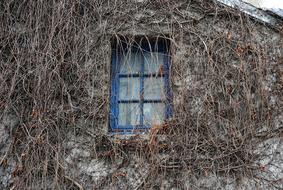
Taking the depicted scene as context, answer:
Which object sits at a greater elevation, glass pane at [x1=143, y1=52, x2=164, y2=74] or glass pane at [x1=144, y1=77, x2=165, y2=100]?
glass pane at [x1=143, y1=52, x2=164, y2=74]

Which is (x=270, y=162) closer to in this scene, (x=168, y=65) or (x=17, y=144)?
(x=168, y=65)

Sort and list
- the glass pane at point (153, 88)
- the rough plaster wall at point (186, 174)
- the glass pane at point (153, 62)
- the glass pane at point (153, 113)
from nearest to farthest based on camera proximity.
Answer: the rough plaster wall at point (186, 174) < the glass pane at point (153, 113) < the glass pane at point (153, 88) < the glass pane at point (153, 62)

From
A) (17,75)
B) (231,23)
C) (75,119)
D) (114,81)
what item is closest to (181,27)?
(231,23)

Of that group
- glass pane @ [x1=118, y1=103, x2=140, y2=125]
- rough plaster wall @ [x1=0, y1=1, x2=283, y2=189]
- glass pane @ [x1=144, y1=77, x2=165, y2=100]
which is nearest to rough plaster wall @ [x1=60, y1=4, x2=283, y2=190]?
rough plaster wall @ [x1=0, y1=1, x2=283, y2=189]

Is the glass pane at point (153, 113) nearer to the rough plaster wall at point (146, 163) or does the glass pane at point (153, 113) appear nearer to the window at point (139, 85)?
the window at point (139, 85)

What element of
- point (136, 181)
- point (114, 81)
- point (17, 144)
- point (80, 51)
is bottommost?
point (136, 181)

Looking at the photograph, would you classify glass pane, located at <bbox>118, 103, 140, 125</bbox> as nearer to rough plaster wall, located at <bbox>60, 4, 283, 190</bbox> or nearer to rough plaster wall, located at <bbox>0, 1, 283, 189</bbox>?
rough plaster wall, located at <bbox>0, 1, 283, 189</bbox>

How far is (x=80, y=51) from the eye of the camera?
16.6 ft

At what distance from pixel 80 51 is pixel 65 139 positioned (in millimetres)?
999

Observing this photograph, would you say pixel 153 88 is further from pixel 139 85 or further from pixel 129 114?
pixel 129 114

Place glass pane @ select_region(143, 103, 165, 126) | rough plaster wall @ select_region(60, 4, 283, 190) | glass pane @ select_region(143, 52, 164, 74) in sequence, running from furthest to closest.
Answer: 1. glass pane @ select_region(143, 52, 164, 74)
2. glass pane @ select_region(143, 103, 165, 126)
3. rough plaster wall @ select_region(60, 4, 283, 190)

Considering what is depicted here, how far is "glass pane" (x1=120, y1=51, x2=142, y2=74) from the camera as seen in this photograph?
509 cm

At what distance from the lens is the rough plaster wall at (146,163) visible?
454cm

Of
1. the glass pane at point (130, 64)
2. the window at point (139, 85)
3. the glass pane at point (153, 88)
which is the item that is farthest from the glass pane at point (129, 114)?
the glass pane at point (130, 64)
